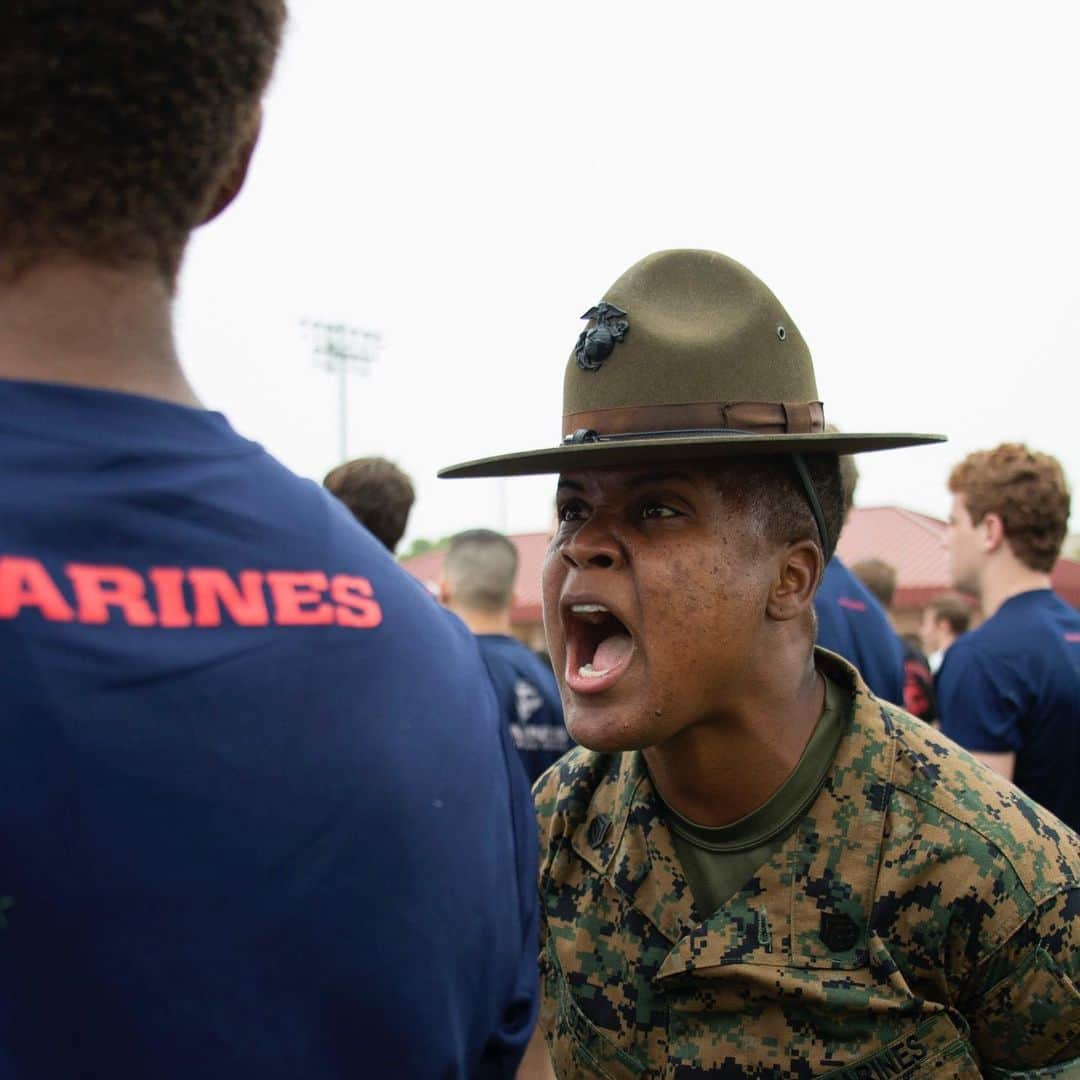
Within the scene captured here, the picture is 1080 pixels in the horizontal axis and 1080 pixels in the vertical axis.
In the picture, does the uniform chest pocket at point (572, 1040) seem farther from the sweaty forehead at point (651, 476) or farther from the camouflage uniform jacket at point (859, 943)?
the sweaty forehead at point (651, 476)

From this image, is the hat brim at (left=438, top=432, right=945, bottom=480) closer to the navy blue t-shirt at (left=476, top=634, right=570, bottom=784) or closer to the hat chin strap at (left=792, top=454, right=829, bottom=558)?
the hat chin strap at (left=792, top=454, right=829, bottom=558)

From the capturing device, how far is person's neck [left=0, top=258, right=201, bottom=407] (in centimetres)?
120

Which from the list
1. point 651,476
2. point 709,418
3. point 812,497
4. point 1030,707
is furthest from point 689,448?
point 1030,707

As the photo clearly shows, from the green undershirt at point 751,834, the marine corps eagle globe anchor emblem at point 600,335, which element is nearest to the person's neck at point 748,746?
the green undershirt at point 751,834

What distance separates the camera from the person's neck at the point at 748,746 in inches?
95.2

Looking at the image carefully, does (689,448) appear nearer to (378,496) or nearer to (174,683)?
(174,683)

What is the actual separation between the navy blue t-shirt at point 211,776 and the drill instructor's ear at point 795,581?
122 cm

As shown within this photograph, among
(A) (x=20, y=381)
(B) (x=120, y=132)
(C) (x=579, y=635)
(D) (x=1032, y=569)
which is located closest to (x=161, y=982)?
(A) (x=20, y=381)

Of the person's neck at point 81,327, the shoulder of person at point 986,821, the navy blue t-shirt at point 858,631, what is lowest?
the navy blue t-shirt at point 858,631

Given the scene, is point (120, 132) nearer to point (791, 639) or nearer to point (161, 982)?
point (161, 982)

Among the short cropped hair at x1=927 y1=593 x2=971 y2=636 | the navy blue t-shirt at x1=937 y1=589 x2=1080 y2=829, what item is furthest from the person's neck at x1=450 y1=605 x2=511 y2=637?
the short cropped hair at x1=927 y1=593 x2=971 y2=636

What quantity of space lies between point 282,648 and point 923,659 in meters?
7.72

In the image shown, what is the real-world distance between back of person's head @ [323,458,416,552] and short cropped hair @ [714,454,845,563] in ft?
9.80

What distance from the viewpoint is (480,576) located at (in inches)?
234
